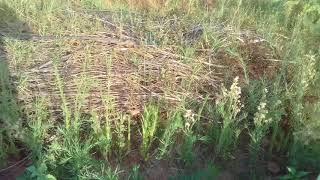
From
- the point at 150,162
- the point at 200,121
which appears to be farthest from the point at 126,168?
the point at 200,121

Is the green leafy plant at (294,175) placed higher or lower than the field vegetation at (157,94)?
lower

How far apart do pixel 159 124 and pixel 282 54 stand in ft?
4.87

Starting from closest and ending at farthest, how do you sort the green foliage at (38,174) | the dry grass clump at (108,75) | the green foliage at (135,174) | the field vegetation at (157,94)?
the green foliage at (38,174), the green foliage at (135,174), the field vegetation at (157,94), the dry grass clump at (108,75)

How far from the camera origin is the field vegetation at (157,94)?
2.95 m

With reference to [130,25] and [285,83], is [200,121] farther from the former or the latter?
[130,25]

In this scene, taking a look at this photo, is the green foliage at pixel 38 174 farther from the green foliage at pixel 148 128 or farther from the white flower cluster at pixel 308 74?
the white flower cluster at pixel 308 74

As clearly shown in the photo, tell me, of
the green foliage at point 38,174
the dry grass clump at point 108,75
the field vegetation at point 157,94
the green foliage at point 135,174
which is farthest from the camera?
the dry grass clump at point 108,75

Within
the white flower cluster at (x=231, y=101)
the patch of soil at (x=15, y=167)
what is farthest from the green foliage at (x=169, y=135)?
the patch of soil at (x=15, y=167)

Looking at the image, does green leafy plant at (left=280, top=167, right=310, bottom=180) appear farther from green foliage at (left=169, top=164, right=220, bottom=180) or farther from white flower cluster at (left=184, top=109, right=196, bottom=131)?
white flower cluster at (left=184, top=109, right=196, bottom=131)

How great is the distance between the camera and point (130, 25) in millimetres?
4465

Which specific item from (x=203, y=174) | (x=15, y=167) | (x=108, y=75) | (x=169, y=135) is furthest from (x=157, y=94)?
(x=15, y=167)

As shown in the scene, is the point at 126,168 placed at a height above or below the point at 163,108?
below

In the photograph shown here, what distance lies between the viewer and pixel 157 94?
3.46 metres

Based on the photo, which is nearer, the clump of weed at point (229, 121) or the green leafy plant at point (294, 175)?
the green leafy plant at point (294, 175)
